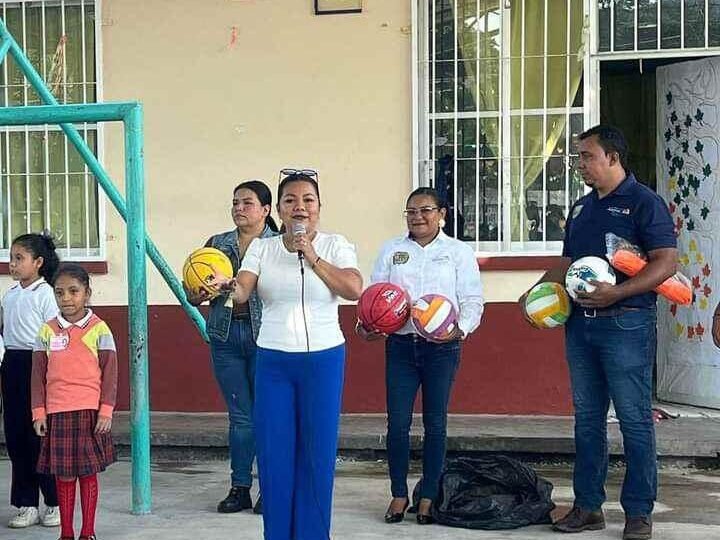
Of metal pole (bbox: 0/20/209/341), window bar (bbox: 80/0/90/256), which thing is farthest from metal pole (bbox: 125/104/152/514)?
window bar (bbox: 80/0/90/256)

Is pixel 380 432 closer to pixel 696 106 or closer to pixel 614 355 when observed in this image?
pixel 614 355

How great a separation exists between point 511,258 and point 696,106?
187 centimetres

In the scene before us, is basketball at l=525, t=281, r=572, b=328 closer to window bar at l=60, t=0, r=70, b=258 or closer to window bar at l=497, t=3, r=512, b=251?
window bar at l=497, t=3, r=512, b=251

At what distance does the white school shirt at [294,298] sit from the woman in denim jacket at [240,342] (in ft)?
3.63

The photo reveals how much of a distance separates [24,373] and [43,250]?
0.66 meters

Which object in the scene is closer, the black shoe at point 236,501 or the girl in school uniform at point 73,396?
the girl in school uniform at point 73,396

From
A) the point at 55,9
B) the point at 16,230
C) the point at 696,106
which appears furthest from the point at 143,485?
the point at 696,106

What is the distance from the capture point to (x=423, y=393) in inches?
231

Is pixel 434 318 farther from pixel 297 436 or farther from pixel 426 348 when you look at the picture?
pixel 297 436

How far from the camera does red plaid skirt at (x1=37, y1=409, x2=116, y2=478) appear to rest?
5.30 meters

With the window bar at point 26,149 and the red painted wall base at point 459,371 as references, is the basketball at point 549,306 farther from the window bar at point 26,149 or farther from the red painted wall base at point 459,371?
the window bar at point 26,149

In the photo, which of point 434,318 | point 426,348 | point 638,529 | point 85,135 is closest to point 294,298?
point 434,318

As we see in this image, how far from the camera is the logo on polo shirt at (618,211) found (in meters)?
5.38

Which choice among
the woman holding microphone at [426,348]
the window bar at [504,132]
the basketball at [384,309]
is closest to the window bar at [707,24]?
the window bar at [504,132]
